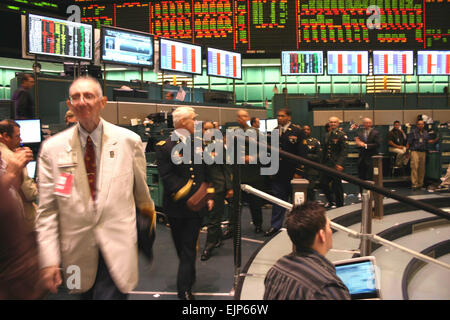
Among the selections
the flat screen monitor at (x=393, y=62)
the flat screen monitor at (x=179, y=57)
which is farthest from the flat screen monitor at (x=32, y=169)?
the flat screen monitor at (x=393, y=62)

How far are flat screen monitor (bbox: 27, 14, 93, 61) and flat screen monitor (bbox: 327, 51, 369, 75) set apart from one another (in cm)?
619

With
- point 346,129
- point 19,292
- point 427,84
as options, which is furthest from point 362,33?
point 19,292

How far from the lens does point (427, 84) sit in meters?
15.2

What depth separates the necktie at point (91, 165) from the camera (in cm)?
165

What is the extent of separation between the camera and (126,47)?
6.36m

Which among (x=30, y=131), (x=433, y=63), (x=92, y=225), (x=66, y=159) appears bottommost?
(x=92, y=225)

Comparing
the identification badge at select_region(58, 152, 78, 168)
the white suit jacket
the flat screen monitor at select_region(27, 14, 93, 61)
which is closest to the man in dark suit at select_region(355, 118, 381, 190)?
the flat screen monitor at select_region(27, 14, 93, 61)

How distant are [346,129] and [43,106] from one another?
19.4ft

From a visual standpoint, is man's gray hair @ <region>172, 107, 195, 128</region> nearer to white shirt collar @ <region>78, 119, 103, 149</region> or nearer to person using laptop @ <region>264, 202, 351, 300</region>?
white shirt collar @ <region>78, 119, 103, 149</region>

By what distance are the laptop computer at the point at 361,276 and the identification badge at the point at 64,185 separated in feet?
4.12

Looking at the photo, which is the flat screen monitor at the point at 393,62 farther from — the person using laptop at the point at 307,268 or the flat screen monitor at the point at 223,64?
the person using laptop at the point at 307,268

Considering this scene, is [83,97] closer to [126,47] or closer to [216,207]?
[216,207]

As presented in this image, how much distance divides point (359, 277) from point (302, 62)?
28.5 feet

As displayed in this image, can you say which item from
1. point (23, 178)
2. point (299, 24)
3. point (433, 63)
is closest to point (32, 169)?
point (23, 178)
